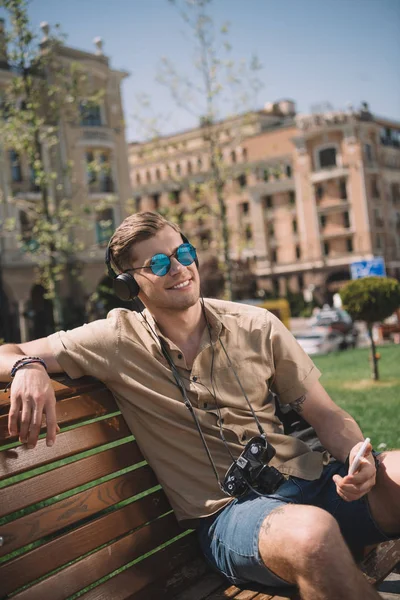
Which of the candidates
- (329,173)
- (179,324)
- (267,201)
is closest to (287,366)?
(179,324)

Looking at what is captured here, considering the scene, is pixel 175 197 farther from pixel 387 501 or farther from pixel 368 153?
pixel 387 501

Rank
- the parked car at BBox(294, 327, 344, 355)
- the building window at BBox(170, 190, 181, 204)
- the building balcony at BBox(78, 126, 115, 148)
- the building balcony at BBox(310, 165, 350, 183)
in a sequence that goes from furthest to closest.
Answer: the building window at BBox(170, 190, 181, 204) < the building balcony at BBox(310, 165, 350, 183) < the building balcony at BBox(78, 126, 115, 148) < the parked car at BBox(294, 327, 344, 355)

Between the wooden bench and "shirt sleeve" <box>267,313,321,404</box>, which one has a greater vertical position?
"shirt sleeve" <box>267,313,321,404</box>

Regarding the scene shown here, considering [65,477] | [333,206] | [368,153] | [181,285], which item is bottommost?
[65,477]

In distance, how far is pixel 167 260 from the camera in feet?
9.61

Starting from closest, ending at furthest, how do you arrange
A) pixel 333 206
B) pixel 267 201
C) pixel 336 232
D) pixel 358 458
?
pixel 358 458 → pixel 336 232 → pixel 333 206 → pixel 267 201

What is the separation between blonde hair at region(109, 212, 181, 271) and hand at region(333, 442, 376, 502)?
3.88 ft

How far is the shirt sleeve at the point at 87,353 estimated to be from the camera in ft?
9.10

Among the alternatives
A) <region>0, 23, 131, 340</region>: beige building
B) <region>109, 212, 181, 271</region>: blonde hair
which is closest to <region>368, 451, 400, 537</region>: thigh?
<region>109, 212, 181, 271</region>: blonde hair

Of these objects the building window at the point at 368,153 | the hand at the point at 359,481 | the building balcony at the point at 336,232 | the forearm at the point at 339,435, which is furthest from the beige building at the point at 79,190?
the hand at the point at 359,481

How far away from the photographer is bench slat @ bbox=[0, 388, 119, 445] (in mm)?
2604

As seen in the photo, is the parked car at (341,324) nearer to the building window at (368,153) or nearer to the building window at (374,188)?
the building window at (374,188)

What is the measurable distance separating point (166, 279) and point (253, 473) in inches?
32.9

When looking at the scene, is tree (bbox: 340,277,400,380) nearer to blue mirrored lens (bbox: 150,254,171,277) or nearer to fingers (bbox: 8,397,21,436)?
blue mirrored lens (bbox: 150,254,171,277)
